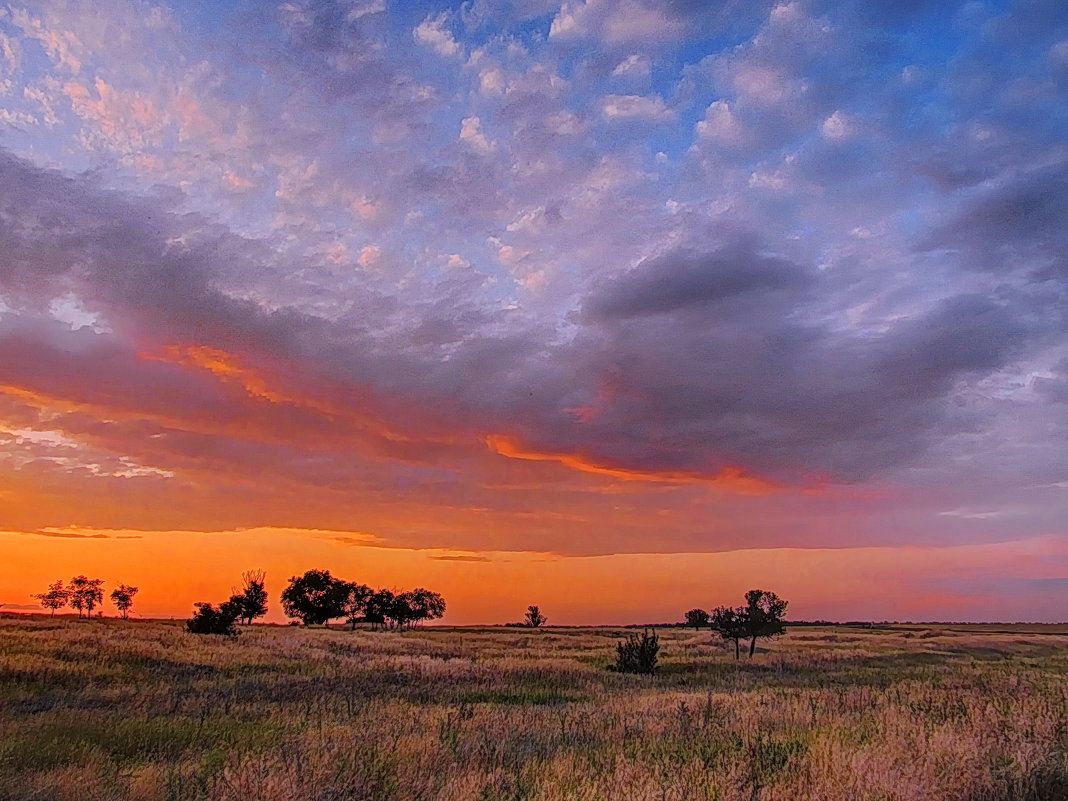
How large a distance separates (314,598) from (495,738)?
313 ft

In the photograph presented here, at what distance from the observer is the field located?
8.62 metres

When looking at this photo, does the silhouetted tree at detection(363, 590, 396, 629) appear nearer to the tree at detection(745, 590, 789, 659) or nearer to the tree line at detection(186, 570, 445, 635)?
the tree line at detection(186, 570, 445, 635)

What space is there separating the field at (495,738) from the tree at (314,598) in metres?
76.8

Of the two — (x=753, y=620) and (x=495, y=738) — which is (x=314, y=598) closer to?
(x=753, y=620)

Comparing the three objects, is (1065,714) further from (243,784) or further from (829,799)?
(243,784)

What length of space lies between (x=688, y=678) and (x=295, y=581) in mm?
82930

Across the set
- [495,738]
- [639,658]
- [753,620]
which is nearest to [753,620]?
[753,620]

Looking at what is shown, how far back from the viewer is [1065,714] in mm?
13594

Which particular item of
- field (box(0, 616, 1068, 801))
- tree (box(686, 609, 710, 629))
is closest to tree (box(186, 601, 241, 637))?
field (box(0, 616, 1068, 801))

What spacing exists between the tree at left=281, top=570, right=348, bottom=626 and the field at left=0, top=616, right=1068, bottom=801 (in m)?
76.8

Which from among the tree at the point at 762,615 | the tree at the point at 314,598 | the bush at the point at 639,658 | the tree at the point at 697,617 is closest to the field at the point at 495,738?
the bush at the point at 639,658

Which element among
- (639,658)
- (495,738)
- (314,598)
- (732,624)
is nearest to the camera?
(495,738)

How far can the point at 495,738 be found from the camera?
41.5ft

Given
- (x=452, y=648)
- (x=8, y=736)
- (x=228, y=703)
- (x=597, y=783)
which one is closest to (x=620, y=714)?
(x=597, y=783)
